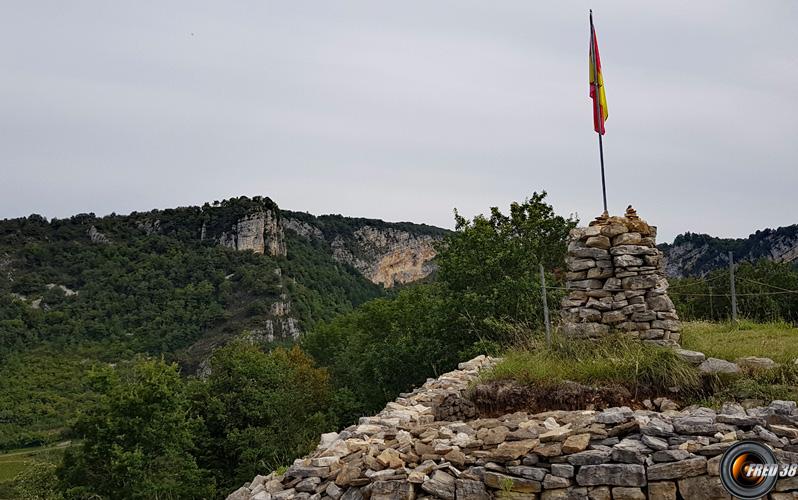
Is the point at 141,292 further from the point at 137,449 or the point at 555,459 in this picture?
the point at 555,459

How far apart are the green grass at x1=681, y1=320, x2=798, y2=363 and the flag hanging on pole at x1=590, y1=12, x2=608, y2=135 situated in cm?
376

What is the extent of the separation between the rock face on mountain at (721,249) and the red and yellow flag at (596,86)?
33.1m

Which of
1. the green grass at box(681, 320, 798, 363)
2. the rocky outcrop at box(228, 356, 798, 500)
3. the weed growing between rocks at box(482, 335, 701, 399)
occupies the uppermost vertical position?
the green grass at box(681, 320, 798, 363)

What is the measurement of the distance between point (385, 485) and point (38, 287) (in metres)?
95.6

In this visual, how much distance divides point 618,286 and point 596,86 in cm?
364

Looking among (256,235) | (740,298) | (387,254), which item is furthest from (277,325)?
(387,254)

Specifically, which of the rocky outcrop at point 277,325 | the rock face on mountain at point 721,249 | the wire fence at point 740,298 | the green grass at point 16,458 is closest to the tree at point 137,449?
the wire fence at point 740,298

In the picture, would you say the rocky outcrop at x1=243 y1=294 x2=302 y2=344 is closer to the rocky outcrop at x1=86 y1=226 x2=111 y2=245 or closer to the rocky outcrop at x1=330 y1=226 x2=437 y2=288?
the rocky outcrop at x1=86 y1=226 x2=111 y2=245

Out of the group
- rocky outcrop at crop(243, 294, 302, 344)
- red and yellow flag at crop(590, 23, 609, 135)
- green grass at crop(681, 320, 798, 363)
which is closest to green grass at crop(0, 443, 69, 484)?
rocky outcrop at crop(243, 294, 302, 344)

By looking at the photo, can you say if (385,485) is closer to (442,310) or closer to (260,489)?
(260,489)

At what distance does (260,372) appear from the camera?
24828mm

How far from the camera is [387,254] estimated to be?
483 feet

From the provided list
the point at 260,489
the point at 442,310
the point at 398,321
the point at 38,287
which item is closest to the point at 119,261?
the point at 38,287

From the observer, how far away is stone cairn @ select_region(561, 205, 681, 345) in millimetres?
8656
